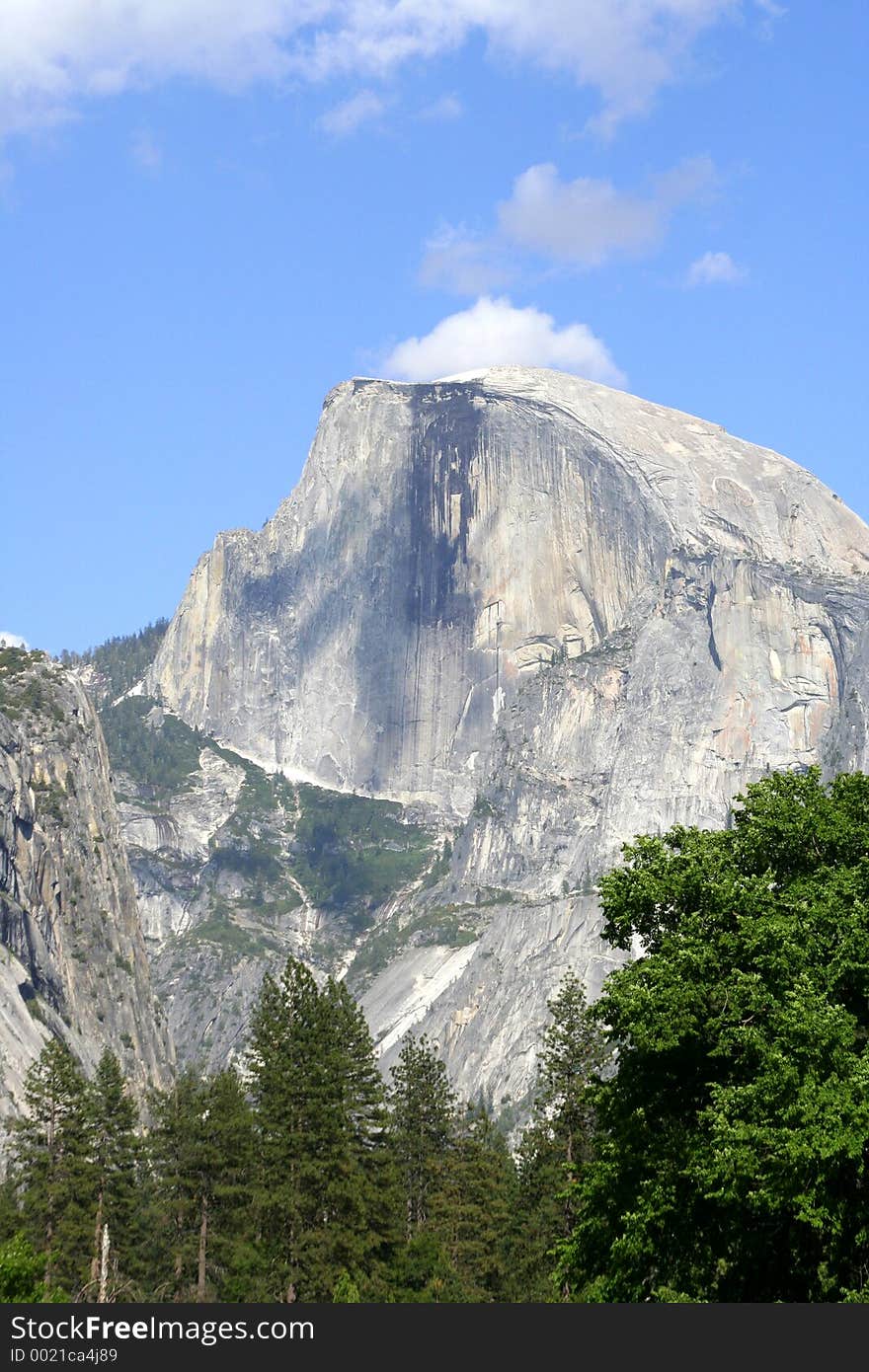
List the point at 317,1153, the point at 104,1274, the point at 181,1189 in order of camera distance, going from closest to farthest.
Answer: the point at 104,1274 → the point at 317,1153 → the point at 181,1189

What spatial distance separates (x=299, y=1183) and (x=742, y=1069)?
116ft

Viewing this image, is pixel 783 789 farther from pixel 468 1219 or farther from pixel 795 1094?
pixel 468 1219

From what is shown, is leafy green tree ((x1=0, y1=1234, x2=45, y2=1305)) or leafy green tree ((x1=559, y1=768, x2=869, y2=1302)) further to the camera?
leafy green tree ((x1=0, y1=1234, x2=45, y2=1305))

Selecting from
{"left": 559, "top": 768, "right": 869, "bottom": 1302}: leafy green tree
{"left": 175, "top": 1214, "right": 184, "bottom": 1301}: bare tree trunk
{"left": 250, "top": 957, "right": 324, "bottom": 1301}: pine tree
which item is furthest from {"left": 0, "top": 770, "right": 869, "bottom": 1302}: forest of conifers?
{"left": 175, "top": 1214, "right": 184, "bottom": 1301}: bare tree trunk

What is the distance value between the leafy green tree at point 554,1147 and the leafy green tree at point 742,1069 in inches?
1123

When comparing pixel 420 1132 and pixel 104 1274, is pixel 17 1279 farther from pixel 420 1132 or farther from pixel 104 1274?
pixel 420 1132

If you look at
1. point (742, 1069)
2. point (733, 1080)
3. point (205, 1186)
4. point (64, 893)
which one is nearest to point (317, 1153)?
point (205, 1186)

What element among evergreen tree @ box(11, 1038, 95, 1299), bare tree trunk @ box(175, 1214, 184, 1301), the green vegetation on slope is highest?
the green vegetation on slope

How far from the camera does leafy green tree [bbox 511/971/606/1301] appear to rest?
233 feet

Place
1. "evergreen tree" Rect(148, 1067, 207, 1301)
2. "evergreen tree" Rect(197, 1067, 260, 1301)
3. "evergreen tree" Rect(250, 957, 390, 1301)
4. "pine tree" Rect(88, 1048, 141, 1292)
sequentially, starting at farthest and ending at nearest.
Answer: "evergreen tree" Rect(148, 1067, 207, 1301) < "pine tree" Rect(88, 1048, 141, 1292) < "evergreen tree" Rect(197, 1067, 260, 1301) < "evergreen tree" Rect(250, 957, 390, 1301)

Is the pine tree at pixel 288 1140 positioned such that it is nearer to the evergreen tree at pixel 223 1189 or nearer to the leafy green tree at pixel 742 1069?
the evergreen tree at pixel 223 1189

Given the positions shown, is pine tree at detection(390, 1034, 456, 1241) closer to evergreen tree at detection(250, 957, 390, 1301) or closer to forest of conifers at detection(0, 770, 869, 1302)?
evergreen tree at detection(250, 957, 390, 1301)

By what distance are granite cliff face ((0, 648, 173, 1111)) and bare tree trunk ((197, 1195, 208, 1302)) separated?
55244 mm

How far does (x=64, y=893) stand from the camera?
17162 centimetres
